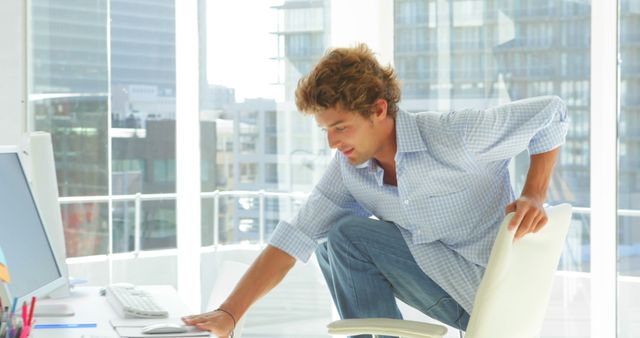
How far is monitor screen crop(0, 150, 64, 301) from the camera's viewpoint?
176 centimetres

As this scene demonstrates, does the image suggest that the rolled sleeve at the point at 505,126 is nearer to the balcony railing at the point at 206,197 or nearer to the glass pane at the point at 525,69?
the glass pane at the point at 525,69

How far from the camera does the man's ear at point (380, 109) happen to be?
2330mm

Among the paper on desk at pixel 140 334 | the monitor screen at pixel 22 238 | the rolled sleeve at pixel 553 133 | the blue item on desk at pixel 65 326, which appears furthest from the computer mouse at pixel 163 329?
the rolled sleeve at pixel 553 133

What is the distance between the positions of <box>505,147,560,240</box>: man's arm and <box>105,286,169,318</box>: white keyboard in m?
0.77

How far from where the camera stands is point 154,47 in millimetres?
4434

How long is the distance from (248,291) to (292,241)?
0.72 ft

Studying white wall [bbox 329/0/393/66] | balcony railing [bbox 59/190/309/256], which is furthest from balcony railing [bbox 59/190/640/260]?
white wall [bbox 329/0/393/66]

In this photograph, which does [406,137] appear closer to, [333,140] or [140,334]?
[333,140]

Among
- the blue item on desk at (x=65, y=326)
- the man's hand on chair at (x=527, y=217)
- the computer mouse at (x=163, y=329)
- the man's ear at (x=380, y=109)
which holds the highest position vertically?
the man's ear at (x=380, y=109)

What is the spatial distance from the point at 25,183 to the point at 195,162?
8.42 ft

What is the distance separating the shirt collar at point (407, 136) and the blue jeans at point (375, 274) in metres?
0.22

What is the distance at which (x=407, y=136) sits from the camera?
7.69 feet

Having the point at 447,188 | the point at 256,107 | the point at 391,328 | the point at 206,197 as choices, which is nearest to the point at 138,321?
the point at 391,328

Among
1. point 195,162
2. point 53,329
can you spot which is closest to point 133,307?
point 53,329
